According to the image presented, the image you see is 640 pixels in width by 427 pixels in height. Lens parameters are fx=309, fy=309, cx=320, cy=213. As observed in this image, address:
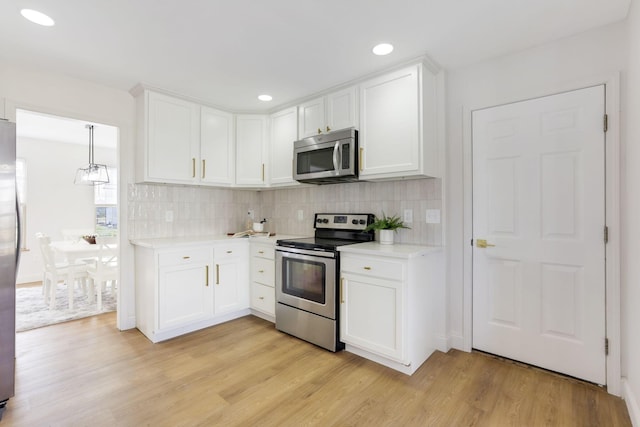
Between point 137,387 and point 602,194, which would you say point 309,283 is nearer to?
point 137,387

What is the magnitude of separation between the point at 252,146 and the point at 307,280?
1774mm

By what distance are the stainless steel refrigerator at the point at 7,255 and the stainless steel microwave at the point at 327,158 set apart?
2.10m

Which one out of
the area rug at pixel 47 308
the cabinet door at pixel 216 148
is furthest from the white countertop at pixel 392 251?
the area rug at pixel 47 308

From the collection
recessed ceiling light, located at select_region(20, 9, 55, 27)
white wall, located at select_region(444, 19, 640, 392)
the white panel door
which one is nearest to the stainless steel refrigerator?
recessed ceiling light, located at select_region(20, 9, 55, 27)

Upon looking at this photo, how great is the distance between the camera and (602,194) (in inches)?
79.4

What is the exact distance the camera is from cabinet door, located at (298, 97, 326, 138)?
9.98 feet

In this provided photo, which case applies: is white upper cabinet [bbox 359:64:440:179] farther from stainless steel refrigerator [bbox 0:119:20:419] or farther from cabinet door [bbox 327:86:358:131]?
stainless steel refrigerator [bbox 0:119:20:419]

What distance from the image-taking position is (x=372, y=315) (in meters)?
2.37

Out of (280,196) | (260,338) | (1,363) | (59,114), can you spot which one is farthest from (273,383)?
(59,114)

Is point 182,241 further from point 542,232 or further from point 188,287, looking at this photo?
point 542,232

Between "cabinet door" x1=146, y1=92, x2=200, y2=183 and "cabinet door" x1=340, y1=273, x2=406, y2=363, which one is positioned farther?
"cabinet door" x1=146, y1=92, x2=200, y2=183

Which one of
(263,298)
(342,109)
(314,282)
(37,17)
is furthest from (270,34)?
(263,298)

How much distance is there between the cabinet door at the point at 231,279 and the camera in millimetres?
3170

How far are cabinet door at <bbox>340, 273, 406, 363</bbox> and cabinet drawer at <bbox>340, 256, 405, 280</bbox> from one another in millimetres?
41
